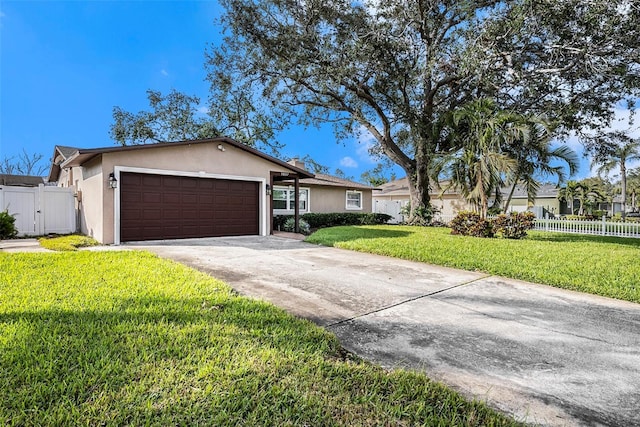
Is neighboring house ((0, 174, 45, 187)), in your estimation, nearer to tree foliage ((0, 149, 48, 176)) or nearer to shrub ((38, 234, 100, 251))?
tree foliage ((0, 149, 48, 176))

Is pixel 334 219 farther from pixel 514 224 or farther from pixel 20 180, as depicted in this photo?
pixel 20 180

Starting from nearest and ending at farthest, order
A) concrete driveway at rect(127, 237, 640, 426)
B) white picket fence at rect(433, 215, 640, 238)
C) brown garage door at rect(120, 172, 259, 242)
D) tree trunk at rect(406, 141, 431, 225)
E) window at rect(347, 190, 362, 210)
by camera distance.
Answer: concrete driveway at rect(127, 237, 640, 426) < brown garage door at rect(120, 172, 259, 242) < white picket fence at rect(433, 215, 640, 238) < tree trunk at rect(406, 141, 431, 225) < window at rect(347, 190, 362, 210)

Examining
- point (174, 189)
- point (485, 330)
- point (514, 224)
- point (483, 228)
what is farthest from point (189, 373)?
point (514, 224)

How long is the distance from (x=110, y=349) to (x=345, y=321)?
7.49 feet

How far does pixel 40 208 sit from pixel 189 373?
43.5 feet

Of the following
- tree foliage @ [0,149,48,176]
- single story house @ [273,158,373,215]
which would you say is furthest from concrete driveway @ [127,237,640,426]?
tree foliage @ [0,149,48,176]

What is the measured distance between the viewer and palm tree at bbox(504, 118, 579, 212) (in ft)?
40.0

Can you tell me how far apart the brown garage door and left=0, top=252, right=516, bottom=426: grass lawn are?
674 cm

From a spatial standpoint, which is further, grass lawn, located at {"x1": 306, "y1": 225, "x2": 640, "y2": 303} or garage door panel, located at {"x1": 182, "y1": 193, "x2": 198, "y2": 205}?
garage door panel, located at {"x1": 182, "y1": 193, "x2": 198, "y2": 205}

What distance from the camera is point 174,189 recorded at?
11039 mm

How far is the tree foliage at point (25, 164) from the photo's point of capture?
103ft

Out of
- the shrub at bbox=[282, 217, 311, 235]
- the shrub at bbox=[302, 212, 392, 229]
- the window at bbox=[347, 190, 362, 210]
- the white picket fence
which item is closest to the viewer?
the shrub at bbox=[282, 217, 311, 235]

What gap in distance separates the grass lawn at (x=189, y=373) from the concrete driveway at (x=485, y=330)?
1.22ft

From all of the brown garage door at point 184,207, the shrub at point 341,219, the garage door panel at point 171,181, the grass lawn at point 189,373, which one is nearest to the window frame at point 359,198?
the shrub at point 341,219
